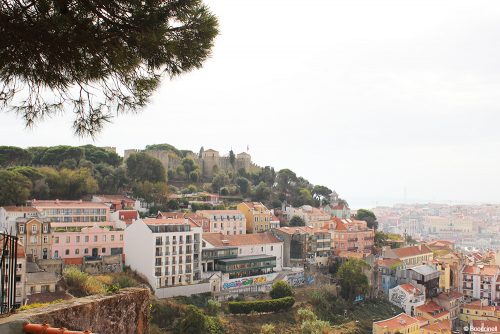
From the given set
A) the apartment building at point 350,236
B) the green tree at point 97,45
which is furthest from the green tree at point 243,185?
the green tree at point 97,45

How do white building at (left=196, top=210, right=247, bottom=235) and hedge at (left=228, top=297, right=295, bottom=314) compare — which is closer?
hedge at (left=228, top=297, right=295, bottom=314)

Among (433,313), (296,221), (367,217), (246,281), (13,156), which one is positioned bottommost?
(433,313)

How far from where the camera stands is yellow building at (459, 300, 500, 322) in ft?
155

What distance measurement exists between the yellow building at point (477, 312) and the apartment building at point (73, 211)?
35017 mm

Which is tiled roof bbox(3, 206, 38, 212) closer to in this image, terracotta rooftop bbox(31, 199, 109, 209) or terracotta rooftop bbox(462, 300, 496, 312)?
terracotta rooftop bbox(31, 199, 109, 209)

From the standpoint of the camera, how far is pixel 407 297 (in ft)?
152

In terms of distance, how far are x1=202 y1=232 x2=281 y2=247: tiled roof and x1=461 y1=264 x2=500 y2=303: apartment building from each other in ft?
77.4

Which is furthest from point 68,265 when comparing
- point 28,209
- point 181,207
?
point 181,207

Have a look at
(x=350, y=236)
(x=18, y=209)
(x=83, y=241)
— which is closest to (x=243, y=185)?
(x=350, y=236)

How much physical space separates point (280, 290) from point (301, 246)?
9254mm

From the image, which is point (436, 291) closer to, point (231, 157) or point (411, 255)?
point (411, 255)

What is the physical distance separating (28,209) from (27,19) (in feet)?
109

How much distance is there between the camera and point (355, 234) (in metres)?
56.4

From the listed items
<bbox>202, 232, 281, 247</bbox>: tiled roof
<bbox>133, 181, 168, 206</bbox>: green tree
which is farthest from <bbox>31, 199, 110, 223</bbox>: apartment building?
<bbox>202, 232, 281, 247</bbox>: tiled roof
